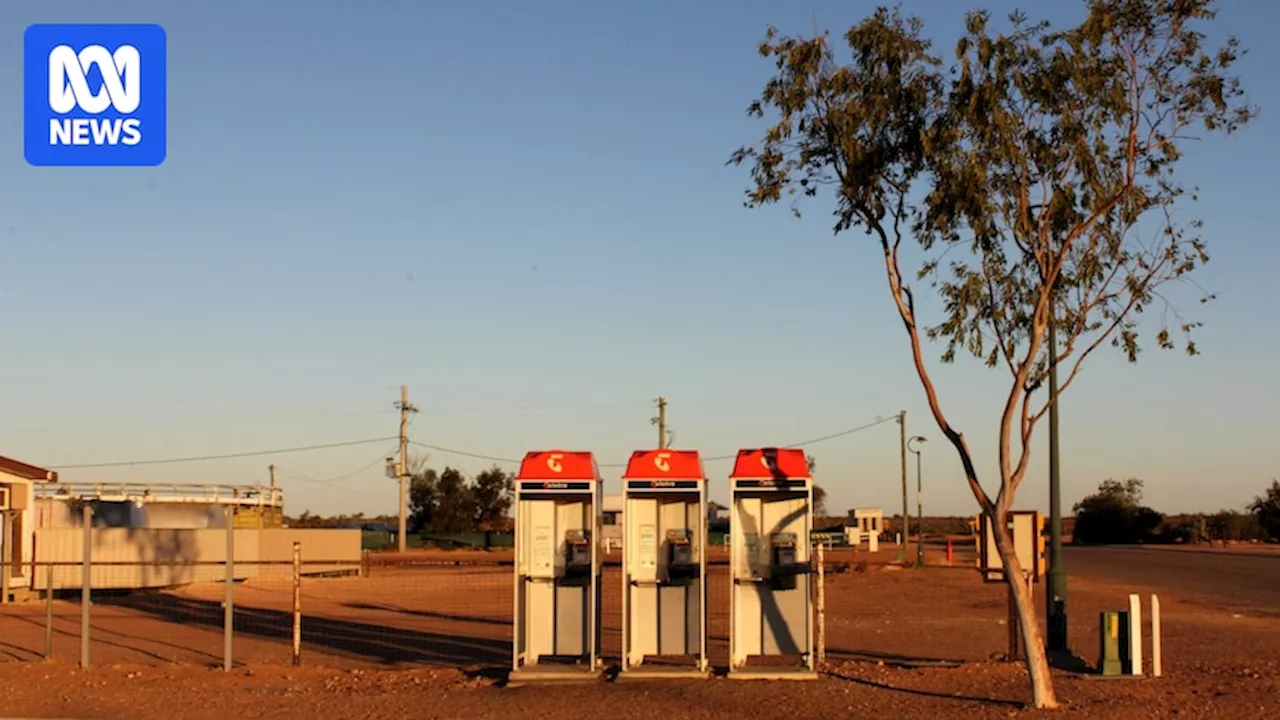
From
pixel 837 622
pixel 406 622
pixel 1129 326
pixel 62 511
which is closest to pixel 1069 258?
pixel 1129 326

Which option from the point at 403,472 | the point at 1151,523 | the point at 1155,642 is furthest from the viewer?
the point at 1151,523

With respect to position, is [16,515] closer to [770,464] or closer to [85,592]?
[85,592]

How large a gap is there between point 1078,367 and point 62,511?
3405cm

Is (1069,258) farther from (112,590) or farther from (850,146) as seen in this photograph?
(112,590)

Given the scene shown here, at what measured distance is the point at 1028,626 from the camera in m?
13.6

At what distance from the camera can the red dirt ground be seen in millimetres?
14352

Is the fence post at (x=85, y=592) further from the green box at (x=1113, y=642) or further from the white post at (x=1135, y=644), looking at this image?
the white post at (x=1135, y=644)

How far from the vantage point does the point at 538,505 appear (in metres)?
17.3

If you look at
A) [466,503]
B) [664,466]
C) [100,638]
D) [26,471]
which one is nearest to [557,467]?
[664,466]

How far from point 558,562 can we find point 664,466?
2.07 metres

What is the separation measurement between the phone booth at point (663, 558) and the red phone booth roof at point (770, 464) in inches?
19.5

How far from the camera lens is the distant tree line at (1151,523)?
3423 inches

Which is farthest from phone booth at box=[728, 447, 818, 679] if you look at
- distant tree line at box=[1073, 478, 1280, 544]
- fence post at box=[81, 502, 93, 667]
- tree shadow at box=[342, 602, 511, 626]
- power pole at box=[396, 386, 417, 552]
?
distant tree line at box=[1073, 478, 1280, 544]

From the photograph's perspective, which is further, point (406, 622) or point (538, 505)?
point (406, 622)
